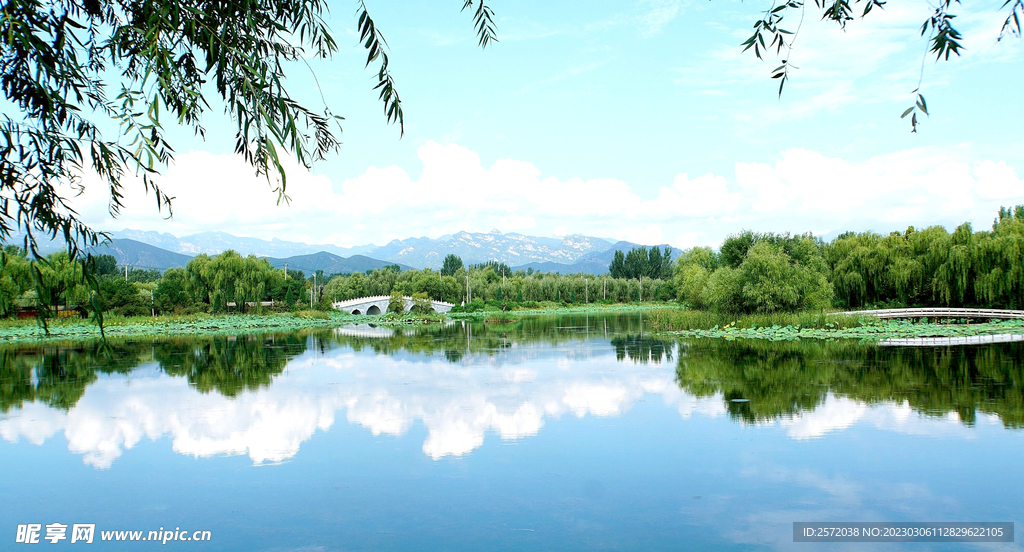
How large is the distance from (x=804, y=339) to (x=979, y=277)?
41.3 ft

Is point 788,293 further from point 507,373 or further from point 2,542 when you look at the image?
point 2,542

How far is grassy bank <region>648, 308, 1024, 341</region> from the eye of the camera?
2338 cm

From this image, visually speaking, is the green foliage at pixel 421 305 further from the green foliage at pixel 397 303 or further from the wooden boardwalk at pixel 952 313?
the wooden boardwalk at pixel 952 313

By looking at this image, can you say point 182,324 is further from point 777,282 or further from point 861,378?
point 861,378

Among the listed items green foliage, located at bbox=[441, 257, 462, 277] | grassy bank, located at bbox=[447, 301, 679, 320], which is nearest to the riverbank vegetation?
grassy bank, located at bbox=[447, 301, 679, 320]

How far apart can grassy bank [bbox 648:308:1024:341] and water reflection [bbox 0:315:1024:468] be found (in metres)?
3.57

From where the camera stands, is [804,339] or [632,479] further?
[804,339]

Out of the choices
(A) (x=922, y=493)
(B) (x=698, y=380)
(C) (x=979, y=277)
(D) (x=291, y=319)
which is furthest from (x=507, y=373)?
(D) (x=291, y=319)

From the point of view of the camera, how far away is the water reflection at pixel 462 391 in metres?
9.28

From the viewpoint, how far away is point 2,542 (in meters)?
5.52

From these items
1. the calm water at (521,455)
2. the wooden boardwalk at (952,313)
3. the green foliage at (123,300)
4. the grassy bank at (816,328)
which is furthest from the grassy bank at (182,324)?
the wooden boardwalk at (952,313)

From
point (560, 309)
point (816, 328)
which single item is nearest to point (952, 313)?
point (816, 328)

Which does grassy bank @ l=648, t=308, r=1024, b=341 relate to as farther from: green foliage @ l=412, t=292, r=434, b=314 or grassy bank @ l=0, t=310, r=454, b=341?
green foliage @ l=412, t=292, r=434, b=314

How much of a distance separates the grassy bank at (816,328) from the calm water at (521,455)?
844cm
